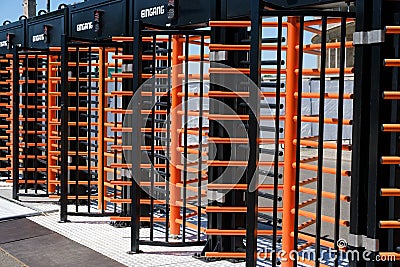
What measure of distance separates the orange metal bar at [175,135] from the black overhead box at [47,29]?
241 centimetres

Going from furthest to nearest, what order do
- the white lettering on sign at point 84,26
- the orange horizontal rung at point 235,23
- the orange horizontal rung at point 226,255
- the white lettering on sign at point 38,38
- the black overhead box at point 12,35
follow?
the black overhead box at point 12,35 → the white lettering on sign at point 38,38 → the white lettering on sign at point 84,26 → the orange horizontal rung at point 226,255 → the orange horizontal rung at point 235,23

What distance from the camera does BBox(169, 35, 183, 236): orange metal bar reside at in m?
5.23

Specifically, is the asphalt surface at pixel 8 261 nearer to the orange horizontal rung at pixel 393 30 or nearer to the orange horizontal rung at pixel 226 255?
the orange horizontal rung at pixel 226 255

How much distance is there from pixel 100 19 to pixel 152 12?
101 cm

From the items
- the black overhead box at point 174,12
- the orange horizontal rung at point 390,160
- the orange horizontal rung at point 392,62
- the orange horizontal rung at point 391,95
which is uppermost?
the black overhead box at point 174,12

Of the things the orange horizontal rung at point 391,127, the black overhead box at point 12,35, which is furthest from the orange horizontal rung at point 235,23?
the black overhead box at point 12,35

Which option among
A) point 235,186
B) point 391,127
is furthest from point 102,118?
point 391,127

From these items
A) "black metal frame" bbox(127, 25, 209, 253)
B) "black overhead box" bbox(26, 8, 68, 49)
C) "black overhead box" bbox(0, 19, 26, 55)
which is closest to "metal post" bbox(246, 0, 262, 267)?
"black metal frame" bbox(127, 25, 209, 253)

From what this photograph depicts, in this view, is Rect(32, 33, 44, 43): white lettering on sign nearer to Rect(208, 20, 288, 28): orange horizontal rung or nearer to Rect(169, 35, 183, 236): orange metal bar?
Rect(169, 35, 183, 236): orange metal bar

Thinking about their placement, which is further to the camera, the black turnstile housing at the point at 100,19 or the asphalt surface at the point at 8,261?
the black turnstile housing at the point at 100,19

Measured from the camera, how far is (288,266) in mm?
4082

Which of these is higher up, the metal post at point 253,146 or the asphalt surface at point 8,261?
the metal post at point 253,146

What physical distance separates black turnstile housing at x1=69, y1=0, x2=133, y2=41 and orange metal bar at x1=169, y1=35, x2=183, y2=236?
93cm

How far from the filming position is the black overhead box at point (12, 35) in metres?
8.20
